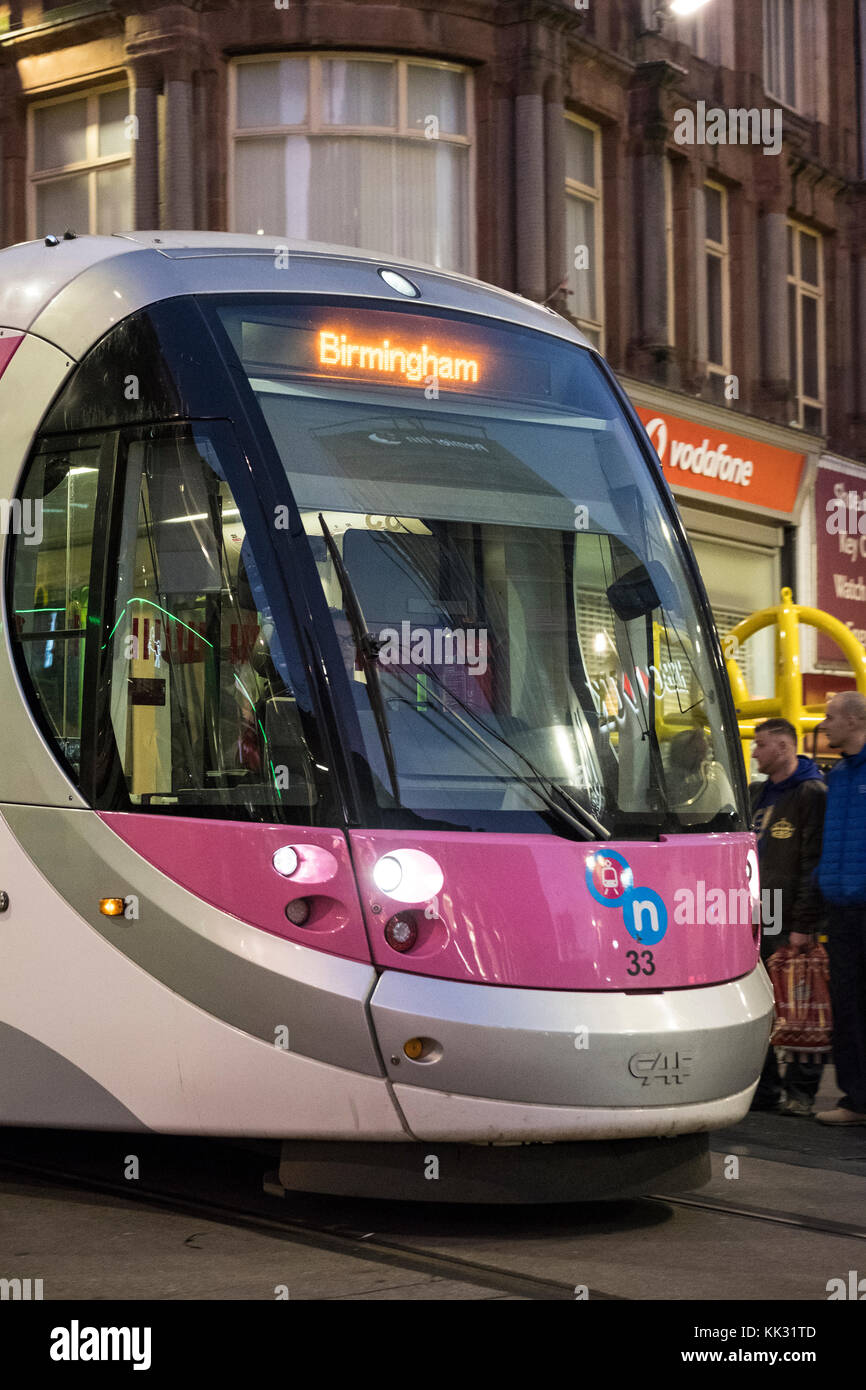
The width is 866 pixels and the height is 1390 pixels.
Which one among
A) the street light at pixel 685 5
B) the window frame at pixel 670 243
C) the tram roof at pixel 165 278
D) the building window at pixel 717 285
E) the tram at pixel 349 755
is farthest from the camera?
the building window at pixel 717 285

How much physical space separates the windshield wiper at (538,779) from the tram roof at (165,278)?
1631 millimetres

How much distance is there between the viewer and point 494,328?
7.46 m

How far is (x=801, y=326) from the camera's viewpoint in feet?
83.4

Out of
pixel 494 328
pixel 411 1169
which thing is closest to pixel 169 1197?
pixel 411 1169

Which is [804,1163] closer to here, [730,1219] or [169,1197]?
[730,1219]

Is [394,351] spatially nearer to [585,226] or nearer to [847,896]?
[847,896]

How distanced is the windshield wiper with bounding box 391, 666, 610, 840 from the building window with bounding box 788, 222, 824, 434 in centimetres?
1907

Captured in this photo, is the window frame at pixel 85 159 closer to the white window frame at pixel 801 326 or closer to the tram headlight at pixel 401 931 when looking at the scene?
the white window frame at pixel 801 326

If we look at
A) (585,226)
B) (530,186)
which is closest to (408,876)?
(530,186)

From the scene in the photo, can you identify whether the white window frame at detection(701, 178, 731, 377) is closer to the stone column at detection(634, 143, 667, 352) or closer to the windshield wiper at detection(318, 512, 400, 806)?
the stone column at detection(634, 143, 667, 352)

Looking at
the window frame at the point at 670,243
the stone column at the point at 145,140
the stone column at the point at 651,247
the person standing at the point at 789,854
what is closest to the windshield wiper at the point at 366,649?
the person standing at the point at 789,854

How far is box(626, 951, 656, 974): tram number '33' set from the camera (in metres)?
6.40

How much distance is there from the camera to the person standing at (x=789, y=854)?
9.25 m

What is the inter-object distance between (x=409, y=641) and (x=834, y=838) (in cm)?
319
